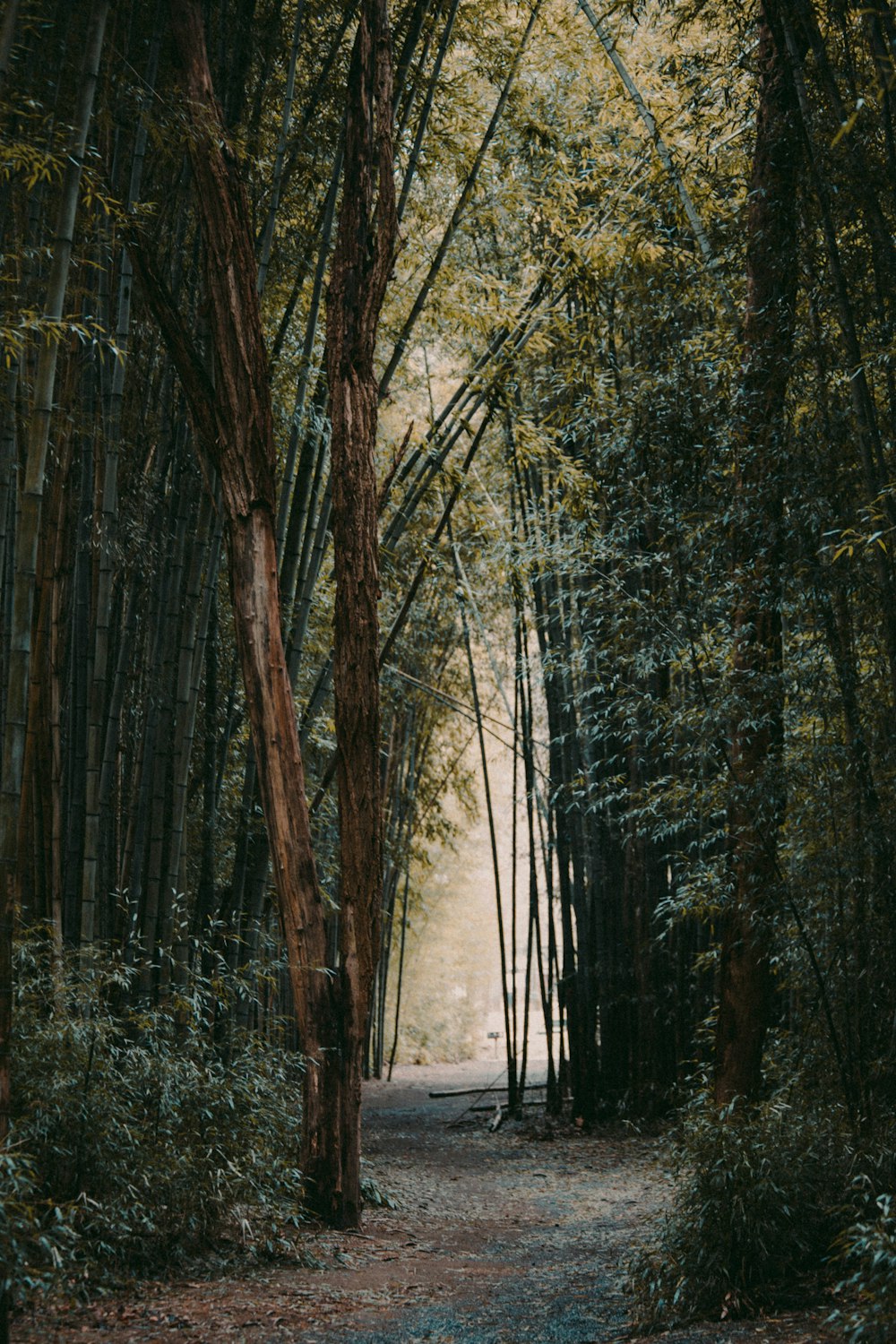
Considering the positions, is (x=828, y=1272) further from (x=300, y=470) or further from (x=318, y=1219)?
(x=300, y=470)

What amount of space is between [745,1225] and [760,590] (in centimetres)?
170

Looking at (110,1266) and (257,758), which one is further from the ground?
(257,758)

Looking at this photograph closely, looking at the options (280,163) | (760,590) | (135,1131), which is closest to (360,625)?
(760,590)

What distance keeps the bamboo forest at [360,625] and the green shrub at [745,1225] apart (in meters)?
0.01

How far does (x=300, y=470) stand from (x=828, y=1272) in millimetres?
3200

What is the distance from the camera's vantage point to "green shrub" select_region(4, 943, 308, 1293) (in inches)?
105

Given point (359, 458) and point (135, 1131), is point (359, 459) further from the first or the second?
point (135, 1131)

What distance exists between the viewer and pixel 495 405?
193 inches

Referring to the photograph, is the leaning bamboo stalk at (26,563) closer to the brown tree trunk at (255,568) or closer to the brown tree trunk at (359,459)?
the brown tree trunk at (255,568)

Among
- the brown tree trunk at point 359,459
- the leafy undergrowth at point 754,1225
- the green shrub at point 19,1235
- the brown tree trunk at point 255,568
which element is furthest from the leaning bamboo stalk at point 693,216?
the green shrub at point 19,1235

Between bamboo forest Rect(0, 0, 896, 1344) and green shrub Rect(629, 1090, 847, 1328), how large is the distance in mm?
12

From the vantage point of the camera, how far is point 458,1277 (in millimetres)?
3398

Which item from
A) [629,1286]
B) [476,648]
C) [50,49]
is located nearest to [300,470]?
[50,49]

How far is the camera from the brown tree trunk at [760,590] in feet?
10.4
